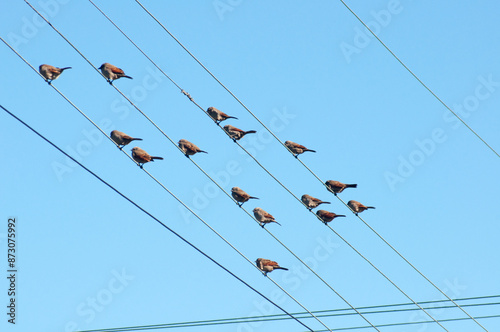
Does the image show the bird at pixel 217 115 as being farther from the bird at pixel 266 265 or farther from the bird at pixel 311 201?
the bird at pixel 266 265

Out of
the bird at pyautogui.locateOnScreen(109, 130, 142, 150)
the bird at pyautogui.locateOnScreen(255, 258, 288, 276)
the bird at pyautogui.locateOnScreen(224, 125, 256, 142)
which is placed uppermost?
the bird at pyautogui.locateOnScreen(224, 125, 256, 142)

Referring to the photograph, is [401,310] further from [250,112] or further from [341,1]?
[341,1]

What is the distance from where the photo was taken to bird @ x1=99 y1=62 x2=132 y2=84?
1531cm

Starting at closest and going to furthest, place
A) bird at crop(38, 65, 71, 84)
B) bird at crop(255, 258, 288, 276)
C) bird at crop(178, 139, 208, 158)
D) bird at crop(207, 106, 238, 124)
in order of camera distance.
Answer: bird at crop(38, 65, 71, 84), bird at crop(255, 258, 288, 276), bird at crop(178, 139, 208, 158), bird at crop(207, 106, 238, 124)

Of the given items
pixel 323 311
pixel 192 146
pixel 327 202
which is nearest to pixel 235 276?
pixel 323 311

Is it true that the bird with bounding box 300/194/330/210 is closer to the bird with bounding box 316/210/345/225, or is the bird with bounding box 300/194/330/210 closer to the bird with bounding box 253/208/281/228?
the bird with bounding box 316/210/345/225

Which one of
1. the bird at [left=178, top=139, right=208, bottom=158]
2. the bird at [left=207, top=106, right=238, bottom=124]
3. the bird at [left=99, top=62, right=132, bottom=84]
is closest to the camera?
the bird at [left=99, top=62, right=132, bottom=84]

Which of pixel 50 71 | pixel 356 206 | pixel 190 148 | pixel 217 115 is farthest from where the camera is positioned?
pixel 356 206

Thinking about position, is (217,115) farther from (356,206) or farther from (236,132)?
(356,206)

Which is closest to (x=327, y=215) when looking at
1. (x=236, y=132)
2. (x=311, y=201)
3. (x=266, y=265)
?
(x=311, y=201)

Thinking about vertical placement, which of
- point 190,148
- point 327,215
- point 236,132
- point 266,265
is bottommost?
point 266,265

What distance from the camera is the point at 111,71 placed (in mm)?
15555

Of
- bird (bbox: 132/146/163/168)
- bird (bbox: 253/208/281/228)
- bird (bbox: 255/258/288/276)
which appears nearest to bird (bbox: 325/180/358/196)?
bird (bbox: 253/208/281/228)

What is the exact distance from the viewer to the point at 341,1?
13.1 metres
